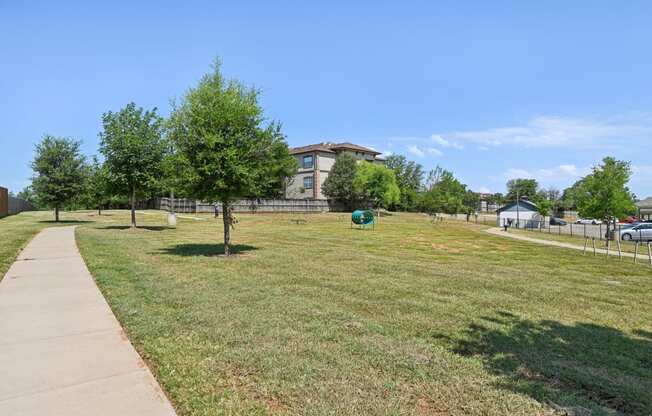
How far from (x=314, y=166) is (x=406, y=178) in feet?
74.5

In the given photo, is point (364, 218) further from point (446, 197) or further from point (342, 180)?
point (446, 197)

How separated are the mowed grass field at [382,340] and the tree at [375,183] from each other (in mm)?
51453

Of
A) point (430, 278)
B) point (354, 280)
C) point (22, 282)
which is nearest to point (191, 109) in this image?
point (22, 282)

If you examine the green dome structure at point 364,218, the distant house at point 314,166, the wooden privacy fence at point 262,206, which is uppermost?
the distant house at point 314,166

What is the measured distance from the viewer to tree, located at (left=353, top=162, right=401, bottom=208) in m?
61.0

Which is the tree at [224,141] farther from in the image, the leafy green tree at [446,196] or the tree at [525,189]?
the tree at [525,189]

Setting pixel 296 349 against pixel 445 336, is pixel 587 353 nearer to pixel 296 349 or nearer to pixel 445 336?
pixel 445 336

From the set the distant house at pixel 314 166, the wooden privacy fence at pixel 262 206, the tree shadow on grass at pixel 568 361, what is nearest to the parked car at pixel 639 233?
the tree shadow on grass at pixel 568 361

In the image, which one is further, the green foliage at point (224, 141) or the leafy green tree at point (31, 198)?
the leafy green tree at point (31, 198)

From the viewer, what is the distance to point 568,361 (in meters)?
4.38

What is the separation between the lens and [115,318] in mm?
5402

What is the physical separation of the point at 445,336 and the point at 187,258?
28.4 feet

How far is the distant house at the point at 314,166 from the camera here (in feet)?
220

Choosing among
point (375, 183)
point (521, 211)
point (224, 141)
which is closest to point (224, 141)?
point (224, 141)
